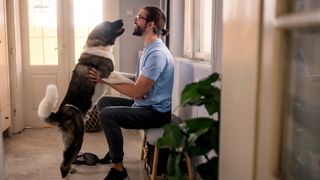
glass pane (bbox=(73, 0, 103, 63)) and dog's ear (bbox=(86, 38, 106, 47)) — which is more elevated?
glass pane (bbox=(73, 0, 103, 63))

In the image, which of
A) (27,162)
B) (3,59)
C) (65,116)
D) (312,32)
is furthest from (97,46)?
(312,32)

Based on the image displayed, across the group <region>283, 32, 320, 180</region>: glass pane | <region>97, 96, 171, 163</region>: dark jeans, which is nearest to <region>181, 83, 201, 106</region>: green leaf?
<region>283, 32, 320, 180</region>: glass pane

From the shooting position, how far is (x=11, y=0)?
4062 millimetres

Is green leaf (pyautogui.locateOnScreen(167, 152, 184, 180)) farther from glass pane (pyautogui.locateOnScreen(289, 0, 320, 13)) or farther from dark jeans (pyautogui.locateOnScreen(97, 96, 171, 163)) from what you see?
dark jeans (pyautogui.locateOnScreen(97, 96, 171, 163))

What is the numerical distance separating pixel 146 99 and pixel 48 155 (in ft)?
4.44

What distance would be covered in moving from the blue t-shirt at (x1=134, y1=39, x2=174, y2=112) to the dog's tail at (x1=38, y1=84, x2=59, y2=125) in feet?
2.00

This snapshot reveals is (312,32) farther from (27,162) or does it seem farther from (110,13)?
(110,13)

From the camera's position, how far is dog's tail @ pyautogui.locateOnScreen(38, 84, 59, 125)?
89.0 inches

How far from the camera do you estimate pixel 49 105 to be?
230 centimetres

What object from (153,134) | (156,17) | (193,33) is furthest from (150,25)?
(153,134)

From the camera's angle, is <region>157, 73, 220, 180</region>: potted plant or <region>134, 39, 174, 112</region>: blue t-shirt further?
<region>134, 39, 174, 112</region>: blue t-shirt

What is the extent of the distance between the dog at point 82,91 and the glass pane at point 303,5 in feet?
6.64

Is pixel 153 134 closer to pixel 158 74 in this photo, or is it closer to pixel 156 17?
pixel 158 74

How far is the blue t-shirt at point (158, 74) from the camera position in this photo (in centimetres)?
245
